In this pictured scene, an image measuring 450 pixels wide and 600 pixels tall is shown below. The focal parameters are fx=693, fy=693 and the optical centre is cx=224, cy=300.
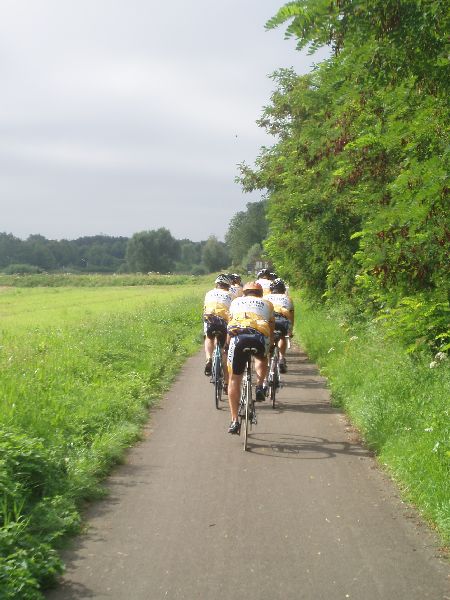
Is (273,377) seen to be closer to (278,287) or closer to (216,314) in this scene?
(216,314)

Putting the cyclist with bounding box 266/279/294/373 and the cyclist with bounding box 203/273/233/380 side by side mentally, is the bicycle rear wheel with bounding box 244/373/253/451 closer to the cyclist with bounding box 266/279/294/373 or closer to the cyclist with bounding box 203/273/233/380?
the cyclist with bounding box 203/273/233/380

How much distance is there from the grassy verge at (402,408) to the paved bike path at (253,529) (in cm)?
22

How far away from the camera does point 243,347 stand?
8.57 metres

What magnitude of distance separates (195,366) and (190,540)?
10514 mm

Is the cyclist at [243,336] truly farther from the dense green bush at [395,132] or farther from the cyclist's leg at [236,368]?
the dense green bush at [395,132]

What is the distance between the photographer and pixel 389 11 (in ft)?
15.5

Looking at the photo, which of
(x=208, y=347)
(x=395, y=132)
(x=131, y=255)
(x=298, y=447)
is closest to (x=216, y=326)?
(x=208, y=347)

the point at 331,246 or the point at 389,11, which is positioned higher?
the point at 389,11

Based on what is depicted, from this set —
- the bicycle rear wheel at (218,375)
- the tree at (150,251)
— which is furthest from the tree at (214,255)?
the bicycle rear wheel at (218,375)

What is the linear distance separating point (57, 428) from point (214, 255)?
132 meters

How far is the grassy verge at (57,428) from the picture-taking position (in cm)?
491

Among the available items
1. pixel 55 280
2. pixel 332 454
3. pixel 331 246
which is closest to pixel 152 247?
pixel 55 280

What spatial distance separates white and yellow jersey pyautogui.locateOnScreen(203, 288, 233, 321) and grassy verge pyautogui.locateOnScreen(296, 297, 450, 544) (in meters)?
2.28

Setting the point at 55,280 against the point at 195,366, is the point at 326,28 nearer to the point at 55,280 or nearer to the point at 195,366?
the point at 195,366
